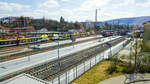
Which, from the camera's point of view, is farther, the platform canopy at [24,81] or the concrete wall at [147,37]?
the platform canopy at [24,81]

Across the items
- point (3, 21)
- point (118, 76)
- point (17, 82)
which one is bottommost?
point (118, 76)

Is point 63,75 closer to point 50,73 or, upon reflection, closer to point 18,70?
point 50,73

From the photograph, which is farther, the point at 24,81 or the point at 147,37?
the point at 24,81

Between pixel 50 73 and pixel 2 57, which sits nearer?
pixel 50 73

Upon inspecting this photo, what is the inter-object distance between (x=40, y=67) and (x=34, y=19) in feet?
238

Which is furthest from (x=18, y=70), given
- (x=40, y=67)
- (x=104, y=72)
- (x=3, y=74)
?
(x=104, y=72)

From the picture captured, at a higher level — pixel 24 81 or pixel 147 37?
pixel 147 37

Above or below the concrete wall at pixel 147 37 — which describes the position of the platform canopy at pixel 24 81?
below

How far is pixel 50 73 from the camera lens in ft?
45.1

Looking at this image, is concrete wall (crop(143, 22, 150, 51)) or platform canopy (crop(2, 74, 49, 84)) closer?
concrete wall (crop(143, 22, 150, 51))

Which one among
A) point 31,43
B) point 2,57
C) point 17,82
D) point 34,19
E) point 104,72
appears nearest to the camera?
point 17,82

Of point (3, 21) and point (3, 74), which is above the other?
point (3, 21)

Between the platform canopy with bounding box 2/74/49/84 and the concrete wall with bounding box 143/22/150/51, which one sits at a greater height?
the concrete wall with bounding box 143/22/150/51

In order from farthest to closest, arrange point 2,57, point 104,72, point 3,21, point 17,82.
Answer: point 3,21 → point 2,57 → point 104,72 → point 17,82
